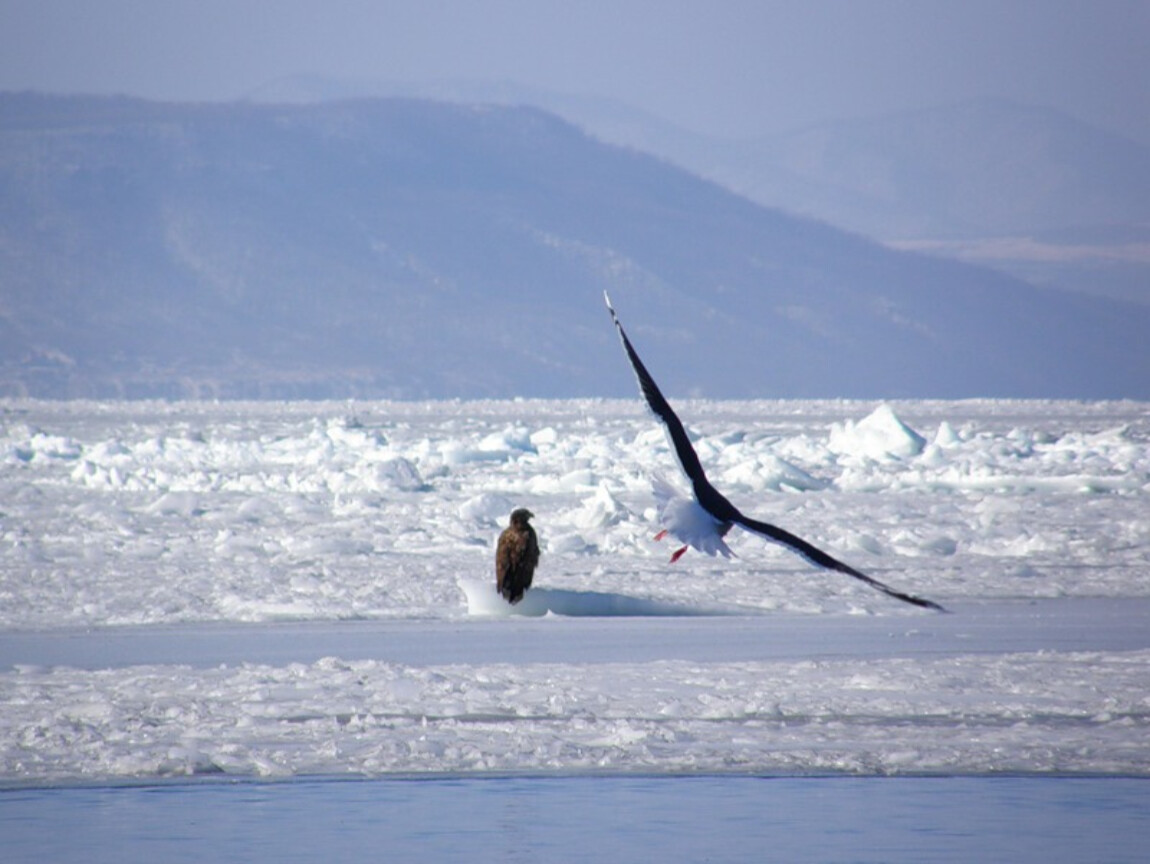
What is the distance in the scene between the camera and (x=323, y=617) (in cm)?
998

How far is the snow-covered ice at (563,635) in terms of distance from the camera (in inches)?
249

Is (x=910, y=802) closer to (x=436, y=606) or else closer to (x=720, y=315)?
(x=436, y=606)

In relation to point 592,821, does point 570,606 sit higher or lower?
higher

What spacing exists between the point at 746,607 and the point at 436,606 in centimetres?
165

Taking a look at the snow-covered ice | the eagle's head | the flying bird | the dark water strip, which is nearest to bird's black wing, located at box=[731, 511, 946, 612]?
the flying bird

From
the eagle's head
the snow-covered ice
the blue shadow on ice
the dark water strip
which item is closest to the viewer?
the dark water strip

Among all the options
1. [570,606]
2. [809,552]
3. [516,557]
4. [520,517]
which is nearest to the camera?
[809,552]

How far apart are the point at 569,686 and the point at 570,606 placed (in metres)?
2.77

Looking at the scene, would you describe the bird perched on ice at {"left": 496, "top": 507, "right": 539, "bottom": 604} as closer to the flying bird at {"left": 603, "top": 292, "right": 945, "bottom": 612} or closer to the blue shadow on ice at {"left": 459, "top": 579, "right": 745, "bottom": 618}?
the blue shadow on ice at {"left": 459, "top": 579, "right": 745, "bottom": 618}

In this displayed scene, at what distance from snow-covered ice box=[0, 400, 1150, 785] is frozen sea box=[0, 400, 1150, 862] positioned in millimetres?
27

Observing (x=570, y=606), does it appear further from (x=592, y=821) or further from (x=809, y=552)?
(x=809, y=552)

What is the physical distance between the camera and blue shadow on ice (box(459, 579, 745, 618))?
10.1 meters

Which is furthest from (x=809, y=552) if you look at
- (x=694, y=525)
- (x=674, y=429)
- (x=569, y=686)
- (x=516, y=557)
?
(x=516, y=557)

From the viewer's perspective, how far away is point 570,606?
400 inches
